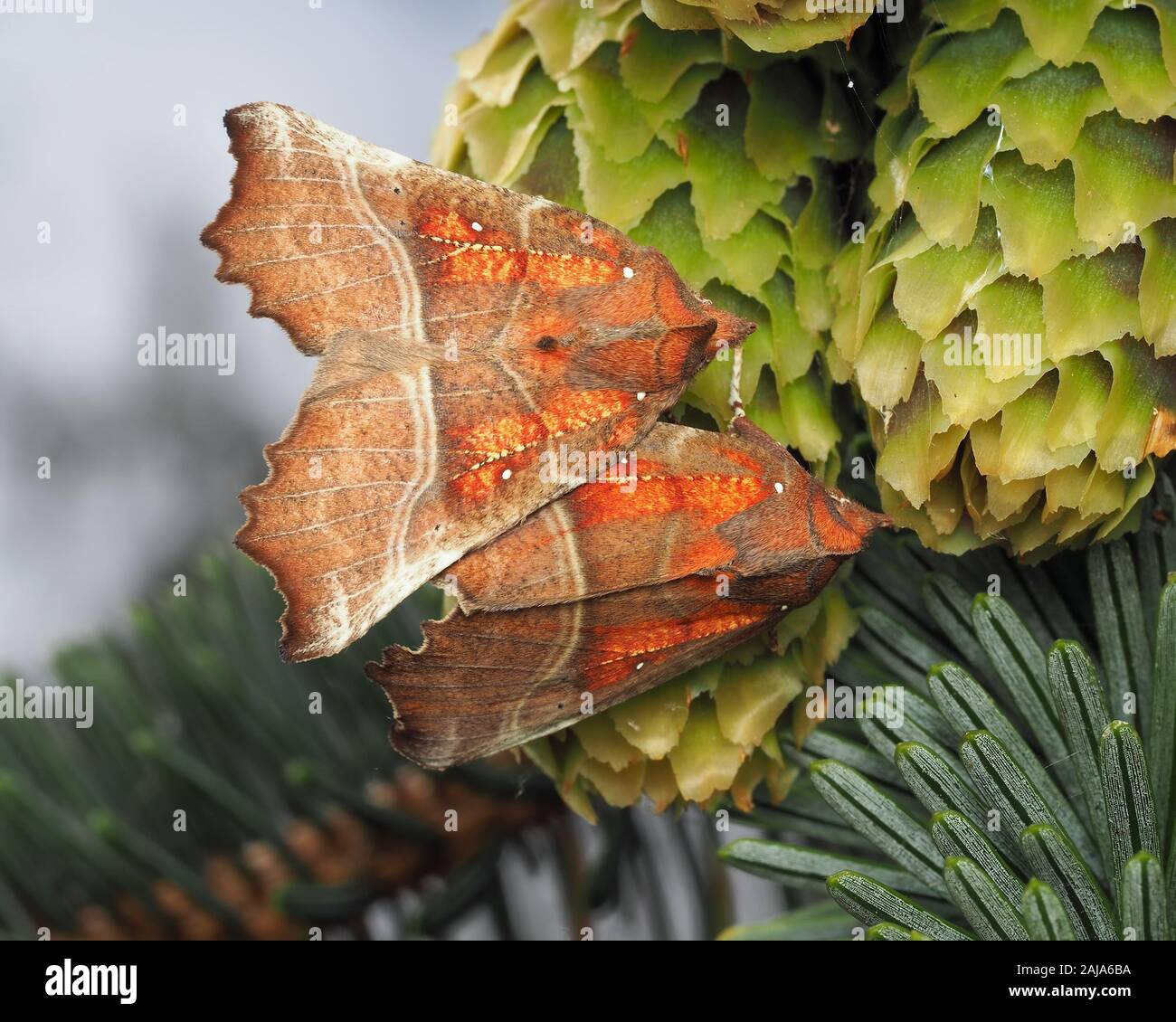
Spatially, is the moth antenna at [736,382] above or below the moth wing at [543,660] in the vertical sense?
above

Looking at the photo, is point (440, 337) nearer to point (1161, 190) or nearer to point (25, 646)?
point (1161, 190)

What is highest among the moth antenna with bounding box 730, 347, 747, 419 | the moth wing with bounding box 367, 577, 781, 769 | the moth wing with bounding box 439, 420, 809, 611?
the moth antenna with bounding box 730, 347, 747, 419

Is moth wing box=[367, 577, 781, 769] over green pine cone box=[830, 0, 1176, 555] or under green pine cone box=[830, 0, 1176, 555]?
under

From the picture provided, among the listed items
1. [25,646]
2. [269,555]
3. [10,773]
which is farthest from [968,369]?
[25,646]

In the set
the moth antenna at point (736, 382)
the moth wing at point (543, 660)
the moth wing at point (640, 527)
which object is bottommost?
the moth wing at point (543, 660)

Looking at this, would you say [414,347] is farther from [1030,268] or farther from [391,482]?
[1030,268]

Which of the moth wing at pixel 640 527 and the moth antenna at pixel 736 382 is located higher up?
the moth antenna at pixel 736 382

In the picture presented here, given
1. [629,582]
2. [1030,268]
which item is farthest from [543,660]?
[1030,268]
